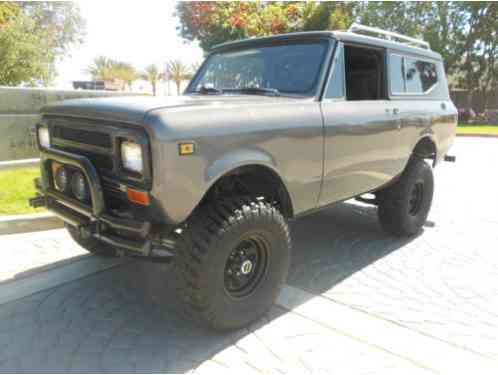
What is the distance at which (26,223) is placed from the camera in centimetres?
429

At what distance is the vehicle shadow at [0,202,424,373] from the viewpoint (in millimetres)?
2377

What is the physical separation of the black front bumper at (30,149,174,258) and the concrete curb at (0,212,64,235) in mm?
1855

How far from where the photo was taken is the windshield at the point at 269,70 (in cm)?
320

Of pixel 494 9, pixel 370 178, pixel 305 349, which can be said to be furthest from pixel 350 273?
pixel 494 9

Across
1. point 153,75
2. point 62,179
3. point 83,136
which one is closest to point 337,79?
point 83,136

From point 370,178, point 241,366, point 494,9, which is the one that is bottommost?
point 241,366

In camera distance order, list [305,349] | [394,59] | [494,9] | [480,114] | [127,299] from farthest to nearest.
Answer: [480,114] → [494,9] → [394,59] → [127,299] → [305,349]

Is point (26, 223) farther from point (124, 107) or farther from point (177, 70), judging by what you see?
point (177, 70)

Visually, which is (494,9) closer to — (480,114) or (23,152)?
(480,114)

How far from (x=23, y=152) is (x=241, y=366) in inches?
214

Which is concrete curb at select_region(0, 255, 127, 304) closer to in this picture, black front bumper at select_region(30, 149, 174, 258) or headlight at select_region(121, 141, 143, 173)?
black front bumper at select_region(30, 149, 174, 258)

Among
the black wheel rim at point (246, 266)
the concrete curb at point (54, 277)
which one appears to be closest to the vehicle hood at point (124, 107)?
the black wheel rim at point (246, 266)

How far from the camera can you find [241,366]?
2.34 m

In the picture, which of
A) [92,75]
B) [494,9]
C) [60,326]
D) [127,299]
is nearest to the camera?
[60,326]
